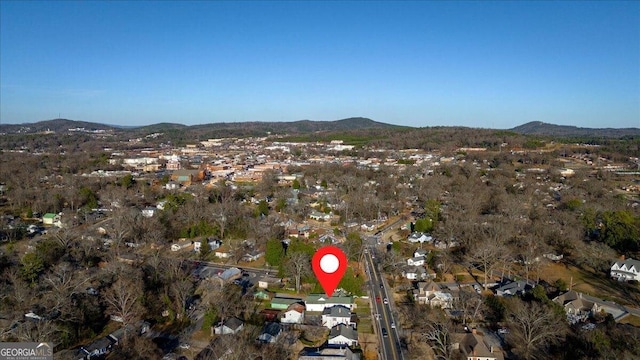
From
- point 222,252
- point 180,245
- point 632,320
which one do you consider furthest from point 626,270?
point 180,245

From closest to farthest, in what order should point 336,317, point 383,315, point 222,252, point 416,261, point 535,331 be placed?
point 535,331 → point 336,317 → point 383,315 → point 416,261 → point 222,252

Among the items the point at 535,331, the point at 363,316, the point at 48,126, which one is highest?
the point at 48,126

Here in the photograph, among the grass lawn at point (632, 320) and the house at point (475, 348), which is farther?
the grass lawn at point (632, 320)

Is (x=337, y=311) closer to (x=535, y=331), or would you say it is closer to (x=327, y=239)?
(x=535, y=331)

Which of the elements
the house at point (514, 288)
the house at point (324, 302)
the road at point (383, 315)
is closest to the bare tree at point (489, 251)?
the house at point (514, 288)

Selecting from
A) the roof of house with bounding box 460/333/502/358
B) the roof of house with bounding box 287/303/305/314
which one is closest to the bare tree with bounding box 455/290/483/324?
the roof of house with bounding box 460/333/502/358

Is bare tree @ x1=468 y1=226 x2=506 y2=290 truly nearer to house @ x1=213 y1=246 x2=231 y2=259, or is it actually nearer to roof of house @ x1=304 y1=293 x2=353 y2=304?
roof of house @ x1=304 y1=293 x2=353 y2=304

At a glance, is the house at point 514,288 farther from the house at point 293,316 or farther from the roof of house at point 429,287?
the house at point 293,316
